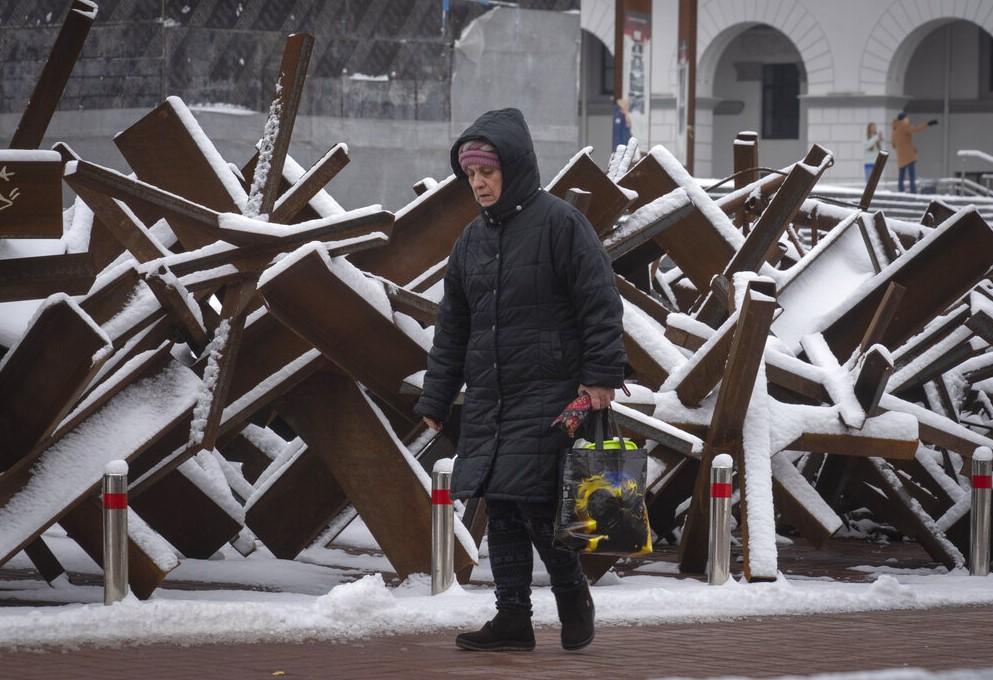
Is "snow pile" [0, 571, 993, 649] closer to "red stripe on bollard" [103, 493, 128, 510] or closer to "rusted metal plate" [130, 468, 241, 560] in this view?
"red stripe on bollard" [103, 493, 128, 510]

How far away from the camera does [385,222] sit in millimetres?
7988

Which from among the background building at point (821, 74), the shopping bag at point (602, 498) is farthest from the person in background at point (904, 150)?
the shopping bag at point (602, 498)

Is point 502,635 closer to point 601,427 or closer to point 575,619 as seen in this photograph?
point 575,619

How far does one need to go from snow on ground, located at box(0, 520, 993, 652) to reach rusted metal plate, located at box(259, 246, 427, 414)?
91 centimetres

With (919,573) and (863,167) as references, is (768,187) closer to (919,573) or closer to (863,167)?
(919,573)

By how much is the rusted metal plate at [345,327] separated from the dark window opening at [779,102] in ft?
145

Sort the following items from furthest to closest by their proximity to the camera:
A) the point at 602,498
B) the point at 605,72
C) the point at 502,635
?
the point at 605,72 < the point at 502,635 < the point at 602,498

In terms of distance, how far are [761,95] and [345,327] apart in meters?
44.8

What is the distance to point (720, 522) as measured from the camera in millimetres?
8016

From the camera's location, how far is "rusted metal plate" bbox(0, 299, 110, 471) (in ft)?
23.5

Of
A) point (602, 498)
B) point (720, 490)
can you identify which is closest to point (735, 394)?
point (720, 490)

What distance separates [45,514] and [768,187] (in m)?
5.58

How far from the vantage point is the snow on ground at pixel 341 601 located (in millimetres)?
6531

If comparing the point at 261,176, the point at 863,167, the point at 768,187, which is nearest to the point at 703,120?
the point at 863,167
